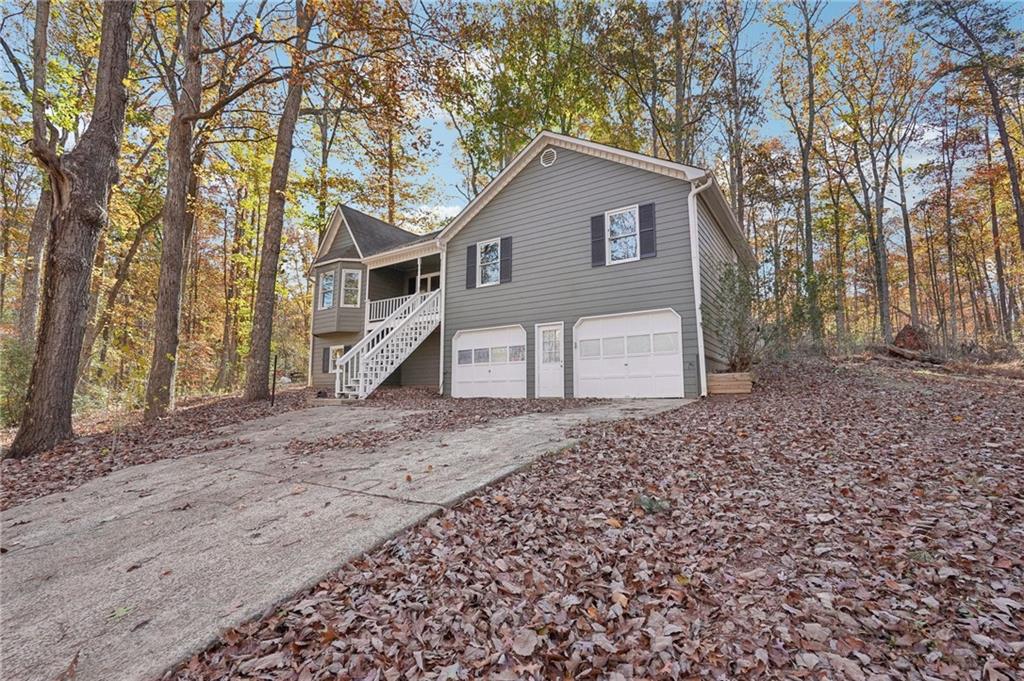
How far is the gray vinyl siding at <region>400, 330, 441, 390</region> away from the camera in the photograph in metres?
15.1

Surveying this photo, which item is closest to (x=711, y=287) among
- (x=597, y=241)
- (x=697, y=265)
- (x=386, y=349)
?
(x=697, y=265)

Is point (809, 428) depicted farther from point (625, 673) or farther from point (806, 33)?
point (806, 33)

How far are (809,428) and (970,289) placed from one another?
26.8 m

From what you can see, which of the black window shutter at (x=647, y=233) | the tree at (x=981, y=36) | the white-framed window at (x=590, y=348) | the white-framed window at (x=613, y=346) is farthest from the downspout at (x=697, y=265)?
the tree at (x=981, y=36)

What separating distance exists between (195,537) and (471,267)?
1055 centimetres

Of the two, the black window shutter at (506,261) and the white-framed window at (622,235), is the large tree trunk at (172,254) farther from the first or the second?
the white-framed window at (622,235)

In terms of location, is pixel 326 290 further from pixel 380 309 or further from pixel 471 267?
pixel 471 267

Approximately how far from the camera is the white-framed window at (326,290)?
56.5 ft

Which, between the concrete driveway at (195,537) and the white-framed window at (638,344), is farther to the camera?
the white-framed window at (638,344)

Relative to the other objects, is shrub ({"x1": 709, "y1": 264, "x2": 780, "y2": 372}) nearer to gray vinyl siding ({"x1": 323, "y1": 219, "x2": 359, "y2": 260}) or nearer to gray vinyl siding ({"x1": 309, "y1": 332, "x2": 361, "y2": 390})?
gray vinyl siding ({"x1": 309, "y1": 332, "x2": 361, "y2": 390})

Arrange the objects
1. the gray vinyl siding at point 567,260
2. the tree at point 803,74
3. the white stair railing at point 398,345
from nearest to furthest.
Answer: the gray vinyl siding at point 567,260, the white stair railing at point 398,345, the tree at point 803,74

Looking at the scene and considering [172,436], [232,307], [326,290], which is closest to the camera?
[172,436]

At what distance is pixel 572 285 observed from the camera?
37.8 feet

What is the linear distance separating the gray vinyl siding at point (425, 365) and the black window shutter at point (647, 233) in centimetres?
731
